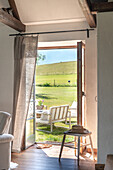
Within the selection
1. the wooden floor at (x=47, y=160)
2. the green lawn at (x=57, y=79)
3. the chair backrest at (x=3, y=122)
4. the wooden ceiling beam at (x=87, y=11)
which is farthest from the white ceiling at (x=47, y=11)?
the wooden floor at (x=47, y=160)

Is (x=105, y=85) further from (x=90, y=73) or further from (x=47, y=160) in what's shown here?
(x=47, y=160)

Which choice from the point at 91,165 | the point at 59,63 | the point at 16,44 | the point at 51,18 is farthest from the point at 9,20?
the point at 91,165

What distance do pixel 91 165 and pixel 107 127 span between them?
3.03 feet

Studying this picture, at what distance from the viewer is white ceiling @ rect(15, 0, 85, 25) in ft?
15.1

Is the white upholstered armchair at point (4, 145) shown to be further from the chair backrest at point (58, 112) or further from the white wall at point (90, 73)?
the chair backrest at point (58, 112)

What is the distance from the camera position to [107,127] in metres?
3.32

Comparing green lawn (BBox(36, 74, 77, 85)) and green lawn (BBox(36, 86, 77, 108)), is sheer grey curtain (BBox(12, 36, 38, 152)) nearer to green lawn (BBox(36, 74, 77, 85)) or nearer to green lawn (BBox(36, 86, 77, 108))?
green lawn (BBox(36, 74, 77, 85))

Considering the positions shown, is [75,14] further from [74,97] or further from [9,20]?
[74,97]

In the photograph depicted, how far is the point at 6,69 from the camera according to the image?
499 centimetres

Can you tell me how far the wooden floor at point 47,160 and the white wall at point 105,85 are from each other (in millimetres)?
675

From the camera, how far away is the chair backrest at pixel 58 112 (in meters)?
5.76

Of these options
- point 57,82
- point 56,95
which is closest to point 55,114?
point 56,95

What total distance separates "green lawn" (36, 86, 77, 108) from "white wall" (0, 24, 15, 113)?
6.49 feet

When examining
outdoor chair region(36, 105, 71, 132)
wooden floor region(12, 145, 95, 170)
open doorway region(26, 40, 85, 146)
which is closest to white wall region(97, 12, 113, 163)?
wooden floor region(12, 145, 95, 170)
